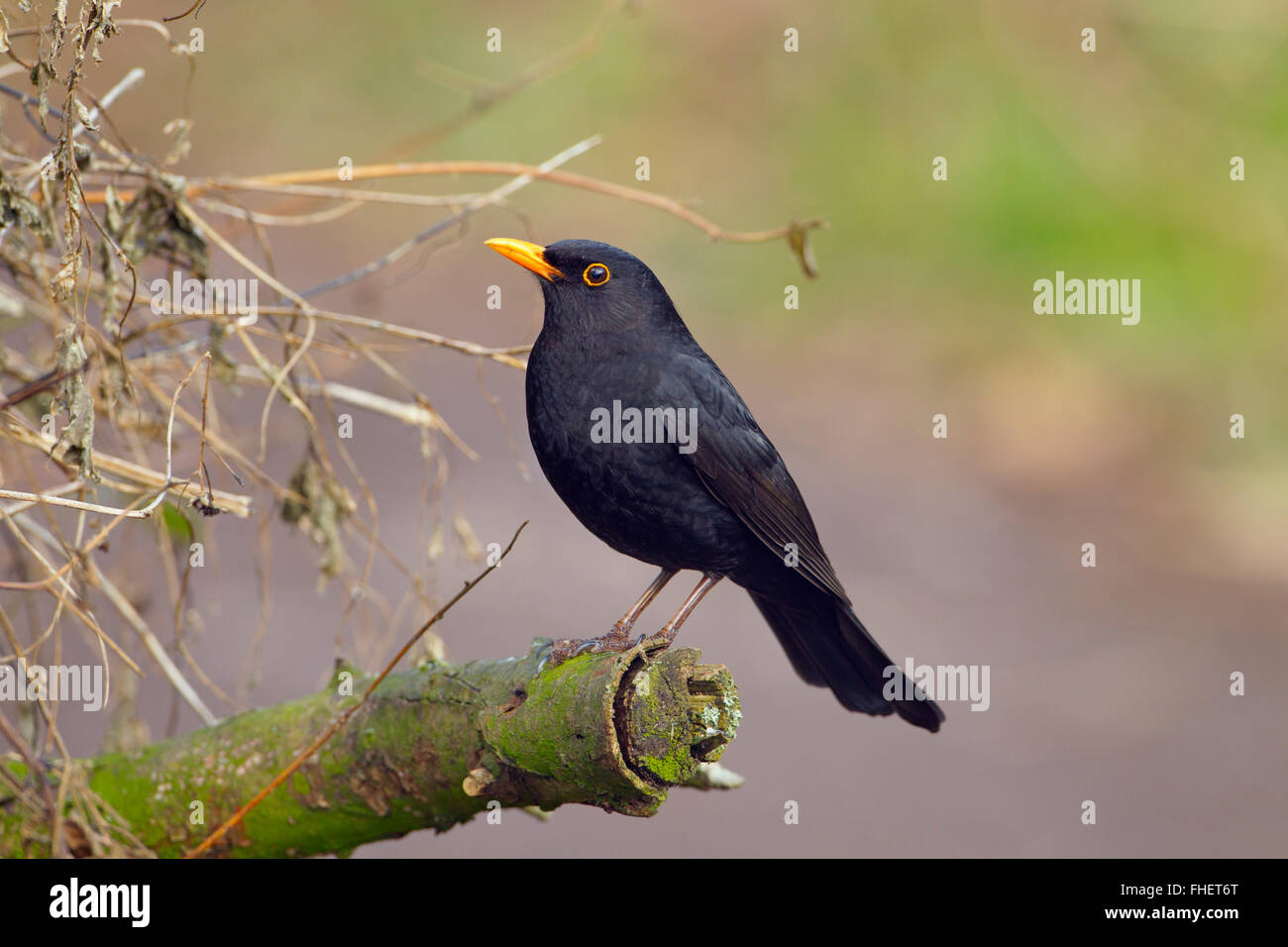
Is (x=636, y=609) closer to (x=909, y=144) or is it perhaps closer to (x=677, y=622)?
(x=677, y=622)

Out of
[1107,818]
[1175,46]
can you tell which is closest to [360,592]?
[1107,818]

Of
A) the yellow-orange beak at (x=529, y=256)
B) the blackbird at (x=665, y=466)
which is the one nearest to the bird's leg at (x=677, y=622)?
the blackbird at (x=665, y=466)

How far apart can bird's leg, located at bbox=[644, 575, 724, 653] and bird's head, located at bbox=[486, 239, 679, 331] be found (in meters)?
0.84

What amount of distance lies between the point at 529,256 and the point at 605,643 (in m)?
1.24

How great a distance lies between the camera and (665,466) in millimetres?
3607

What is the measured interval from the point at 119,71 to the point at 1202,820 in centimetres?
1249

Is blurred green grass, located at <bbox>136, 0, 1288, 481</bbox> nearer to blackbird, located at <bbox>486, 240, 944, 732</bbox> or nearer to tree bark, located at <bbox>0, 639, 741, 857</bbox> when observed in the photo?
blackbird, located at <bbox>486, 240, 944, 732</bbox>

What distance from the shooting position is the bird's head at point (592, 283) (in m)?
3.80

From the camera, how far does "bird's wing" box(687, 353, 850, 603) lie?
12.4ft

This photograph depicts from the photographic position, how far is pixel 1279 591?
10.0 meters

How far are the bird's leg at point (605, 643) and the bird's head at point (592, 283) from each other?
A: 81cm

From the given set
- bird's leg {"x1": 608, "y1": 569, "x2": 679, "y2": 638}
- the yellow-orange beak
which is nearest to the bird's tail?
bird's leg {"x1": 608, "y1": 569, "x2": 679, "y2": 638}

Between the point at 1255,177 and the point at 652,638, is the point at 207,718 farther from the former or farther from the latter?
the point at 1255,177

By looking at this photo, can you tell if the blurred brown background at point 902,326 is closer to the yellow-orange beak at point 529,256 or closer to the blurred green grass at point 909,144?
the blurred green grass at point 909,144
